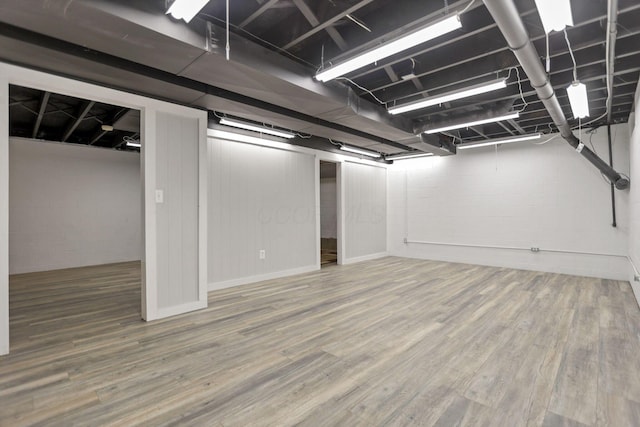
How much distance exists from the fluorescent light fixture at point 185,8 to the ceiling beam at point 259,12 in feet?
1.88

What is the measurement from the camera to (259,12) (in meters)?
2.53

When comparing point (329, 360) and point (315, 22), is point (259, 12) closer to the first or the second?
point (315, 22)

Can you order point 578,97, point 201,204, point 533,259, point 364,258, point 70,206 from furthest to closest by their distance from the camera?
point 364,258, point 70,206, point 533,259, point 201,204, point 578,97

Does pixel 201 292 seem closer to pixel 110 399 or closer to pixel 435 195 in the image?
pixel 110 399

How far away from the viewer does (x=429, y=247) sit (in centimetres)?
765

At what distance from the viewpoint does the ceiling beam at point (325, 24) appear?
2415 millimetres

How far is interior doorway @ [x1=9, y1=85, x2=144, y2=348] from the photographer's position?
14.6 feet

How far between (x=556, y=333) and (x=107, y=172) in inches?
340

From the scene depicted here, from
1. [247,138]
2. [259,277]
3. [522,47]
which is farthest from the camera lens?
[259,277]

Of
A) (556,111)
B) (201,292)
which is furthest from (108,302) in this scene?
(556,111)

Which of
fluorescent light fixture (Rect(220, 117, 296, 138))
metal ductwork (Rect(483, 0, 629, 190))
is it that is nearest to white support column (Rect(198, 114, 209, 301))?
fluorescent light fixture (Rect(220, 117, 296, 138))

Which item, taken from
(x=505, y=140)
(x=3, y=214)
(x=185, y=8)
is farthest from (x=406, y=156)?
(x=3, y=214)

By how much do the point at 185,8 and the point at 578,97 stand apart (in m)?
3.98

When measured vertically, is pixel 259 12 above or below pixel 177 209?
above
